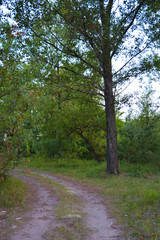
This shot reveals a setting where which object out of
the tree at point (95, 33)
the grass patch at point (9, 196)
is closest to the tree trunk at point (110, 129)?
the tree at point (95, 33)

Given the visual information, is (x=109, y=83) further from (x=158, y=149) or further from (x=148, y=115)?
(x=148, y=115)

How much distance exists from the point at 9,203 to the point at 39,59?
774 cm

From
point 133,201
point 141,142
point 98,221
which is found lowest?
point 98,221

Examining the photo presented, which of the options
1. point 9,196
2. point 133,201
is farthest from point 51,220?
point 133,201

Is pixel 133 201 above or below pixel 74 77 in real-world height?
below

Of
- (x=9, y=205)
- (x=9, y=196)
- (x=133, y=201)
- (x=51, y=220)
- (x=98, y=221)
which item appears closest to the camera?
(x=51, y=220)

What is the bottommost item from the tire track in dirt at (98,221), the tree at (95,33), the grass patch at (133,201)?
the tire track in dirt at (98,221)

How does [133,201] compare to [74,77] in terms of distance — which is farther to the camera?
[74,77]

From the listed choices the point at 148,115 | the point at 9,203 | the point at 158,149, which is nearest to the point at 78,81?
the point at 158,149

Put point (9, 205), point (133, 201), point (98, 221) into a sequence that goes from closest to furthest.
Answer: point (98, 221) → point (9, 205) → point (133, 201)

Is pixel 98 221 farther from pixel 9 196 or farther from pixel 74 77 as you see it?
pixel 74 77

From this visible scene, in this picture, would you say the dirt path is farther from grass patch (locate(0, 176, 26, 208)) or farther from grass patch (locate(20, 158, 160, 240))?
grass patch (locate(0, 176, 26, 208))

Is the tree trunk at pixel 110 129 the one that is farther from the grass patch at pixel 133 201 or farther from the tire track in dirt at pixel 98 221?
the tire track in dirt at pixel 98 221

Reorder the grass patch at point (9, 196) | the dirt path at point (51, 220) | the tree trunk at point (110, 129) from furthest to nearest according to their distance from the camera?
the tree trunk at point (110, 129) < the grass patch at point (9, 196) < the dirt path at point (51, 220)
